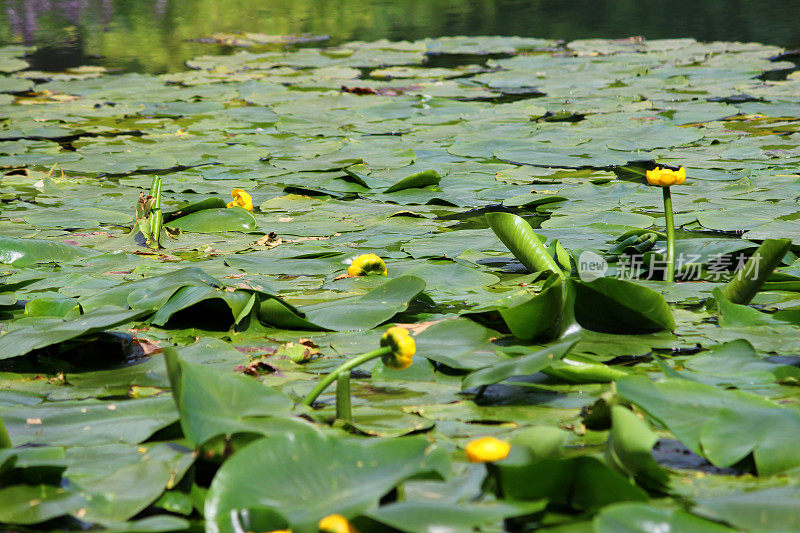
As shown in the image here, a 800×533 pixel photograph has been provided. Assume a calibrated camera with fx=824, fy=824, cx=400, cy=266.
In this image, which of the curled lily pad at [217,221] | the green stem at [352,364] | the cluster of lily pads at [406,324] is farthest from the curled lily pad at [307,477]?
the curled lily pad at [217,221]

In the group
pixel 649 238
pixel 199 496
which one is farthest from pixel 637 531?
pixel 649 238

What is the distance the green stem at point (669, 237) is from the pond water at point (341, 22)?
5.30 m

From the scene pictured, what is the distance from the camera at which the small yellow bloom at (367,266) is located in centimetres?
204

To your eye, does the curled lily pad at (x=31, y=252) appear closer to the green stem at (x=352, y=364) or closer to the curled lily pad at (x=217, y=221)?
the curled lily pad at (x=217, y=221)

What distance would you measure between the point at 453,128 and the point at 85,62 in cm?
418

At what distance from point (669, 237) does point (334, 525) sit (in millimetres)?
1275

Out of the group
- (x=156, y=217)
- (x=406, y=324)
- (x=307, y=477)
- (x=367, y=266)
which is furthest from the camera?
(x=156, y=217)

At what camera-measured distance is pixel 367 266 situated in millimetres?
2045

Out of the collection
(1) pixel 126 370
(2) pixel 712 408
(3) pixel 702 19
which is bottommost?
(1) pixel 126 370

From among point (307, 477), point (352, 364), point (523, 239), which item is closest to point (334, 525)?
point (307, 477)

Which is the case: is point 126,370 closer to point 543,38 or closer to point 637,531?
point 637,531

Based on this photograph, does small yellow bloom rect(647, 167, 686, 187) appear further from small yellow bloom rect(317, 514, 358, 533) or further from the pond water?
the pond water

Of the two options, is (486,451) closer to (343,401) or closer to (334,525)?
(334,525)

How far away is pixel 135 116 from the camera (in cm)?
463
